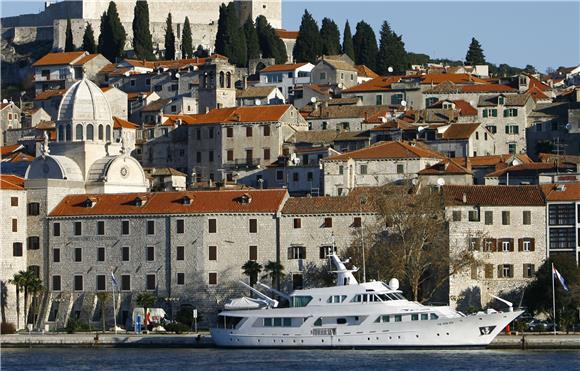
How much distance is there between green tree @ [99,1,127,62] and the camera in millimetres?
153375

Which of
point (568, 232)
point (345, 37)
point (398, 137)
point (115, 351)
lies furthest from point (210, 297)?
point (345, 37)

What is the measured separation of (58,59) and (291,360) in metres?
77.0

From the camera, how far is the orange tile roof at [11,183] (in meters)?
98.4

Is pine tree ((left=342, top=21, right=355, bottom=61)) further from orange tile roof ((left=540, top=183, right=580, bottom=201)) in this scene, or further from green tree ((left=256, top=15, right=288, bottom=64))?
orange tile roof ((left=540, top=183, right=580, bottom=201))

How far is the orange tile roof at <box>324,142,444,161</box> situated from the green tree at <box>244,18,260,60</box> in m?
43.8

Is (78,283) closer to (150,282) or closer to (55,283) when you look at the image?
(55,283)

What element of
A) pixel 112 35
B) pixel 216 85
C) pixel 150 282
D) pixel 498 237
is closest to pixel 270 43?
pixel 112 35

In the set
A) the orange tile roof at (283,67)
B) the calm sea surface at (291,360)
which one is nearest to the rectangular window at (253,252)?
the calm sea surface at (291,360)

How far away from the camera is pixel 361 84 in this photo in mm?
135625

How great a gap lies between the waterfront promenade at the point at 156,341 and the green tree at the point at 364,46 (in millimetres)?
65768

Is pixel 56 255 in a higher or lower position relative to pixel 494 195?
lower

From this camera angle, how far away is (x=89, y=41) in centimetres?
15650

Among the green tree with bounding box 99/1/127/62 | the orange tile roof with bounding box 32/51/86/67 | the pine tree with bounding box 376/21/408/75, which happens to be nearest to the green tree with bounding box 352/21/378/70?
the pine tree with bounding box 376/21/408/75

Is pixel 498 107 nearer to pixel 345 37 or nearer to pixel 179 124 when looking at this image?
pixel 179 124
